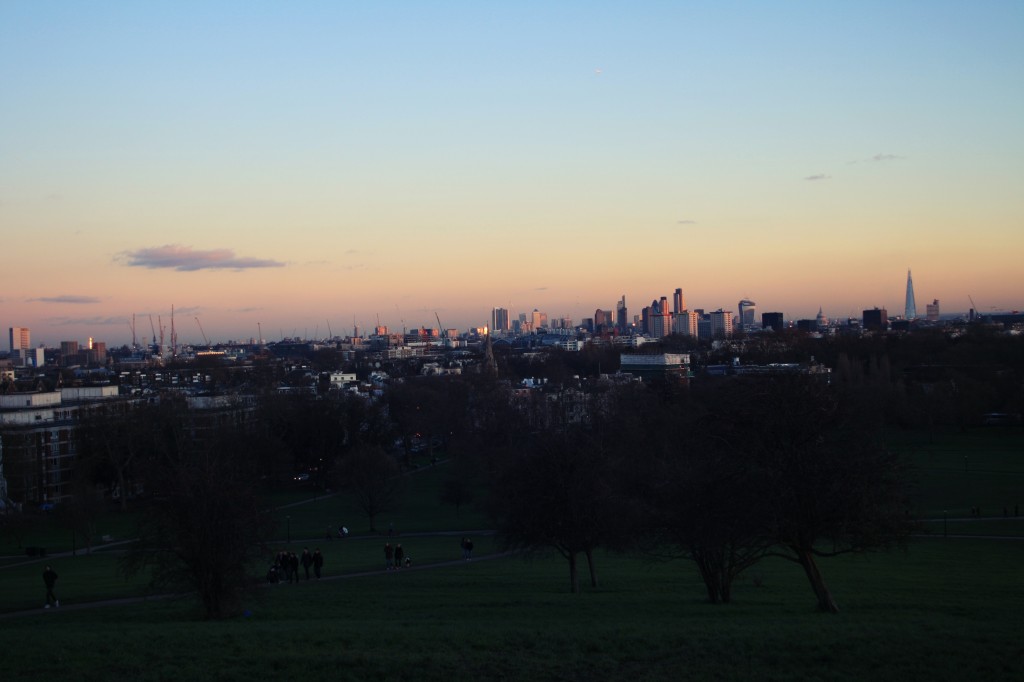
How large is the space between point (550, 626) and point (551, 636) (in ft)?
4.90

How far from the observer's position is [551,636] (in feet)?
47.1

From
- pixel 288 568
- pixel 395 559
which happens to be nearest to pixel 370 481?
pixel 395 559

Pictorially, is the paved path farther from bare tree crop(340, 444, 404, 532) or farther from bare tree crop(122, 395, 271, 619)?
bare tree crop(340, 444, 404, 532)

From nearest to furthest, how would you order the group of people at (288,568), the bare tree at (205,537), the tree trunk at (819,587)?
the tree trunk at (819,587), the bare tree at (205,537), the group of people at (288,568)

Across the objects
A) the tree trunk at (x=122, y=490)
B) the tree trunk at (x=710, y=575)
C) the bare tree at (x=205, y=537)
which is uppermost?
the bare tree at (x=205, y=537)

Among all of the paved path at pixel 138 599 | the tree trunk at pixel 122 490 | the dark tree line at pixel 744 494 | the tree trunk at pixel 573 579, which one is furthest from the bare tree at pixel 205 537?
the tree trunk at pixel 122 490

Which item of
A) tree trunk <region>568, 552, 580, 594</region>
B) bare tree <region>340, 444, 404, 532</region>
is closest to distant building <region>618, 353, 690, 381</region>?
bare tree <region>340, 444, 404, 532</region>

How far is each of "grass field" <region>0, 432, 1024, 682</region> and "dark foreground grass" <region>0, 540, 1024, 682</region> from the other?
39 millimetres

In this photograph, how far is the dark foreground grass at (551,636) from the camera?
12.3 metres

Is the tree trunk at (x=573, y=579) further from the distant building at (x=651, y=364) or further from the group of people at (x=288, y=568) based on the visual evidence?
the distant building at (x=651, y=364)

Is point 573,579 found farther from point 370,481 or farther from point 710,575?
point 370,481

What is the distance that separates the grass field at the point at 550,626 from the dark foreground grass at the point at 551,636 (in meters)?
0.04

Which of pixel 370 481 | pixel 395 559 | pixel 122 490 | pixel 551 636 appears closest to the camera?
pixel 551 636

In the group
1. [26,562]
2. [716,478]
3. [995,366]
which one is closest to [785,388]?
[716,478]
